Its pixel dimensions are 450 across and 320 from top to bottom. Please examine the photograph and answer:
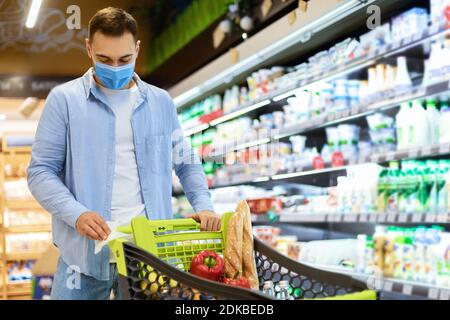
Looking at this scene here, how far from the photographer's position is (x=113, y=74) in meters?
1.95

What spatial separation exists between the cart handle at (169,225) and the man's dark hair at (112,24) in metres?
0.53

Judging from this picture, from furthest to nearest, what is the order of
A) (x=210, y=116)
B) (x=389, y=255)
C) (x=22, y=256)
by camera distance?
1. (x=22, y=256)
2. (x=210, y=116)
3. (x=389, y=255)

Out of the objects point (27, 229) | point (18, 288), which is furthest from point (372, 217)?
point (18, 288)

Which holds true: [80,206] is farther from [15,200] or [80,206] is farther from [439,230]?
[15,200]

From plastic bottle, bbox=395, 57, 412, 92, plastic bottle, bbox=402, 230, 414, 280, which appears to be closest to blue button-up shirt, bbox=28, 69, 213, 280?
plastic bottle, bbox=402, 230, 414, 280

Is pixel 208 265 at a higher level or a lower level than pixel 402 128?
lower

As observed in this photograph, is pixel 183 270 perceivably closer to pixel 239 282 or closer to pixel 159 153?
pixel 239 282

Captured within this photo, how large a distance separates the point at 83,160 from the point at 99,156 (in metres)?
0.05

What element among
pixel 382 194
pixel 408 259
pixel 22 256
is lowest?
pixel 22 256

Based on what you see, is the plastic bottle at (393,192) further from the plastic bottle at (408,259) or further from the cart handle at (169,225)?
the cart handle at (169,225)

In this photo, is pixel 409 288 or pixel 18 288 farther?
pixel 18 288

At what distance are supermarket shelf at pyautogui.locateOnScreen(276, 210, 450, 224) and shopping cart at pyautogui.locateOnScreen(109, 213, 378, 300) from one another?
1.48m

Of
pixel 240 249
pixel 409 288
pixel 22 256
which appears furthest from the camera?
pixel 22 256

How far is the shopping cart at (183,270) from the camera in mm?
1426
